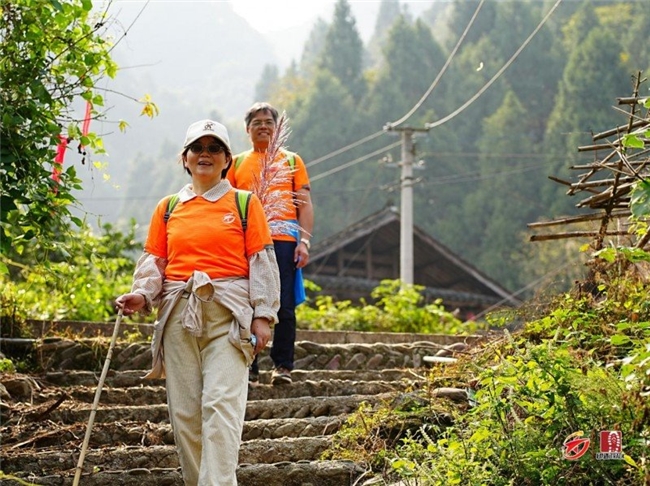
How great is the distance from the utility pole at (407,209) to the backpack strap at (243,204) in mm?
16076

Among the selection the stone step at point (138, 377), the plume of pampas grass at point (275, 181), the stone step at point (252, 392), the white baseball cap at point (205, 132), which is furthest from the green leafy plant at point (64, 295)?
the white baseball cap at point (205, 132)

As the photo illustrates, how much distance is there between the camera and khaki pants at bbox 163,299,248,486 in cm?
451

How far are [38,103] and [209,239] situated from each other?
185 centimetres

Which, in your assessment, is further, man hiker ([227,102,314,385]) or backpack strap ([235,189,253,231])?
man hiker ([227,102,314,385])

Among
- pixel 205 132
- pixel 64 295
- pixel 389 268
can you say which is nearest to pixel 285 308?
pixel 205 132

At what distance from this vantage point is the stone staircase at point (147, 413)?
550cm

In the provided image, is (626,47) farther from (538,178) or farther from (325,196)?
(325,196)

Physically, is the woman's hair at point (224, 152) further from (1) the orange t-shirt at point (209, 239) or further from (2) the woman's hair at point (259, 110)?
(2) the woman's hair at point (259, 110)

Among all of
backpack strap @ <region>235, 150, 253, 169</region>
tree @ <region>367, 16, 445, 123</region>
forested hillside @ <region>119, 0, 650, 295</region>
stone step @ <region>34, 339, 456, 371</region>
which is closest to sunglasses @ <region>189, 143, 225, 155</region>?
backpack strap @ <region>235, 150, 253, 169</region>

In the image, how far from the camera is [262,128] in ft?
22.6

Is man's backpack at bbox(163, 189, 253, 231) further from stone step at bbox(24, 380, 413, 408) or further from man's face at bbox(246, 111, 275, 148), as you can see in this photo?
stone step at bbox(24, 380, 413, 408)

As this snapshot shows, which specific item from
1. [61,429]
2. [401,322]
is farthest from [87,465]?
[401,322]

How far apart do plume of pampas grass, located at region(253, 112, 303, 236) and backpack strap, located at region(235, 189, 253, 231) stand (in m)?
1.11

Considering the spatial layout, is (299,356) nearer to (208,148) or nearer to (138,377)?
(138,377)
